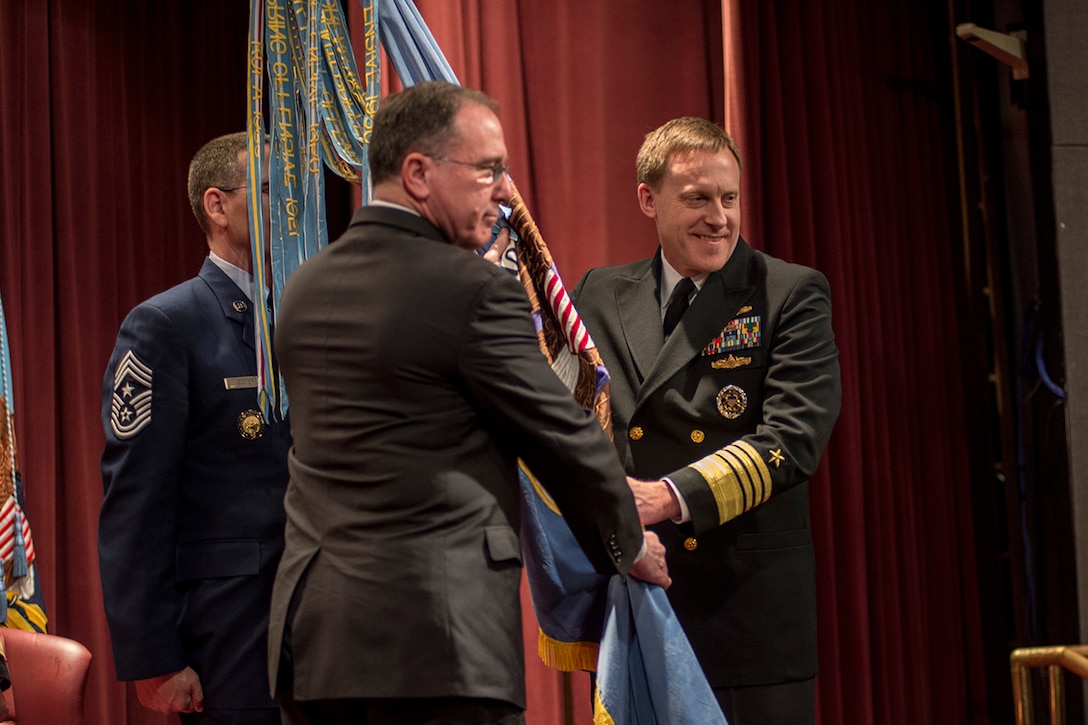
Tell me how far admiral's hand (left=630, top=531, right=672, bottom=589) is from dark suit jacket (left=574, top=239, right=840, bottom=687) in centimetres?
10

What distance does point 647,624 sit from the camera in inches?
83.0

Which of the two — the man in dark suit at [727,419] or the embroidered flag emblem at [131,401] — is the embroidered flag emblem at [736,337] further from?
the embroidered flag emblem at [131,401]

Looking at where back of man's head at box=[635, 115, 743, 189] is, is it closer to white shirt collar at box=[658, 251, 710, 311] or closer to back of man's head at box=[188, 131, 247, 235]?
white shirt collar at box=[658, 251, 710, 311]

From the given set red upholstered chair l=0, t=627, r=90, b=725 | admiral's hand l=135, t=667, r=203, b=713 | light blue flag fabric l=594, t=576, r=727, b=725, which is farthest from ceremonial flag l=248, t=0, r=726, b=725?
red upholstered chair l=0, t=627, r=90, b=725

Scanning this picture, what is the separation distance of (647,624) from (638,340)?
576 mm

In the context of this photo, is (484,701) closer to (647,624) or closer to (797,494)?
(647,624)

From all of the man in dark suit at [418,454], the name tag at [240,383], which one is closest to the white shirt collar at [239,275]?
the name tag at [240,383]

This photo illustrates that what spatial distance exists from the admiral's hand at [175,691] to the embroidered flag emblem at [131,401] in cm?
44

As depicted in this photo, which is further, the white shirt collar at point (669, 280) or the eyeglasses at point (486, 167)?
the white shirt collar at point (669, 280)

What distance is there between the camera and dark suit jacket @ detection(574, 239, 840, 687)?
223 cm

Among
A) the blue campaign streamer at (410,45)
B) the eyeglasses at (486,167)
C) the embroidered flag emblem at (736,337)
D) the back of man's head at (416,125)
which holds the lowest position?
the embroidered flag emblem at (736,337)

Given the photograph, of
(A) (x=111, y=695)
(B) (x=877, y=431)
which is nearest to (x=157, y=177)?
(A) (x=111, y=695)

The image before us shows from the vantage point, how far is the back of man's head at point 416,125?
5.98ft

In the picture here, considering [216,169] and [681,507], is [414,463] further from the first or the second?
[216,169]
